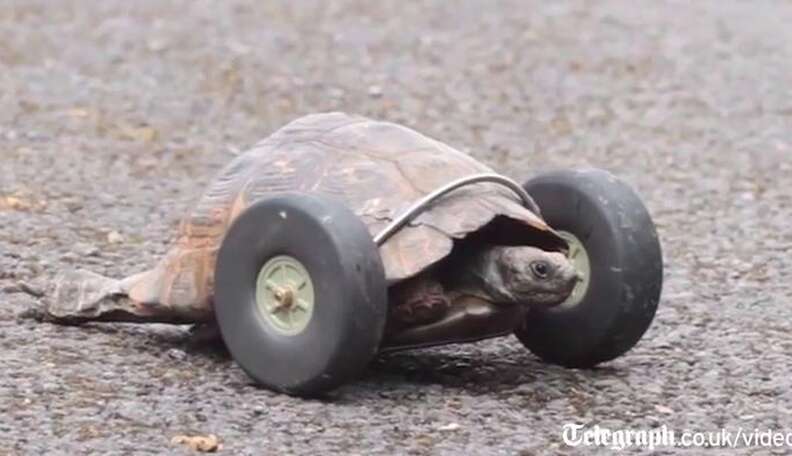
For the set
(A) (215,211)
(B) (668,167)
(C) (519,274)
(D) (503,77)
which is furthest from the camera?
(D) (503,77)

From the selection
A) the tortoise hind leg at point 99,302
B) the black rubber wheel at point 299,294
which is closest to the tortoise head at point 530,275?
the black rubber wheel at point 299,294

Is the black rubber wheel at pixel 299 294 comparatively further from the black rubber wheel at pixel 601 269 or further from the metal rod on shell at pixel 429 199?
the black rubber wheel at pixel 601 269

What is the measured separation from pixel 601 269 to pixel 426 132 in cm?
424

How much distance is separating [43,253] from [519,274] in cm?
205

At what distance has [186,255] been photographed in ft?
14.2

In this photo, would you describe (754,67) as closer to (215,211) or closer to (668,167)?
(668,167)

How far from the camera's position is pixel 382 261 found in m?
3.88

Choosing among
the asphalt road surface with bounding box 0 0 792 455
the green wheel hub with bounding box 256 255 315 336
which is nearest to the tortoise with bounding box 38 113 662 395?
the green wheel hub with bounding box 256 255 315 336

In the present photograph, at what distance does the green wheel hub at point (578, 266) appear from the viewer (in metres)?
4.26

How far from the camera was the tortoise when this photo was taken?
3834 mm

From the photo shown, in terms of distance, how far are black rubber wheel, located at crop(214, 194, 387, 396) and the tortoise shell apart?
0.17 metres

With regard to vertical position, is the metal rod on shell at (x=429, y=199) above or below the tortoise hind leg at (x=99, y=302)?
above

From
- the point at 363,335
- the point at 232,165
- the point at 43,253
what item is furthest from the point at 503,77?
the point at 363,335

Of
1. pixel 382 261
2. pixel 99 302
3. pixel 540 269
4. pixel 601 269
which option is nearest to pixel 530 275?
pixel 540 269
